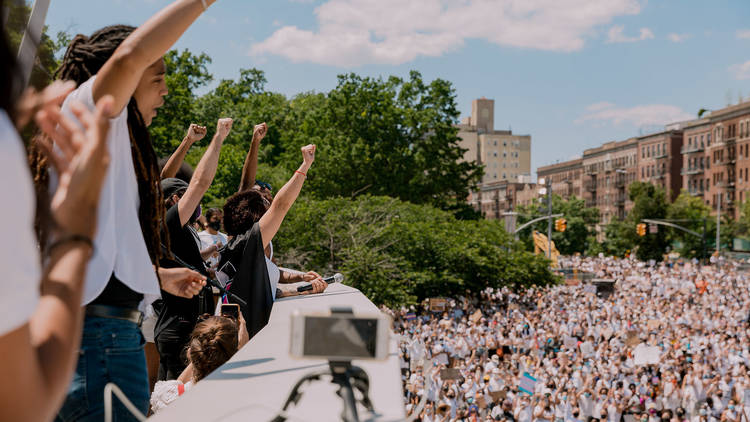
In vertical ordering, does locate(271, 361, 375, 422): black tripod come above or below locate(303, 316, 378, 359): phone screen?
below

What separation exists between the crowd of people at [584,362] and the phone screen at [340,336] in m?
7.00

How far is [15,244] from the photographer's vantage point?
989mm

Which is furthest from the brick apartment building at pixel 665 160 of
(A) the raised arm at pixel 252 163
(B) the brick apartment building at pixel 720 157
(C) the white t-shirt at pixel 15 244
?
(C) the white t-shirt at pixel 15 244

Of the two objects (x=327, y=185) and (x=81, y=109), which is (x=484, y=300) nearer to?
(x=327, y=185)

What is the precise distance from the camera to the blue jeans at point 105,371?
1668 mm

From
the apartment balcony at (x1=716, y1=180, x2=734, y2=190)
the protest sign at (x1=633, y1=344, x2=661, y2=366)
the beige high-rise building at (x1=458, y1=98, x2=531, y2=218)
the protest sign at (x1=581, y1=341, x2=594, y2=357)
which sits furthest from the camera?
the beige high-rise building at (x1=458, y1=98, x2=531, y2=218)

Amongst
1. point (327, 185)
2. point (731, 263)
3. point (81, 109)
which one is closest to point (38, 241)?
point (81, 109)

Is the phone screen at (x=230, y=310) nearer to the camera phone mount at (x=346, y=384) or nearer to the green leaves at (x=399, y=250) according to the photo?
the camera phone mount at (x=346, y=384)

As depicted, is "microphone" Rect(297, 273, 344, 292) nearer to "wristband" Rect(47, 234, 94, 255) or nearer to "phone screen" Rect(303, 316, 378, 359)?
"phone screen" Rect(303, 316, 378, 359)

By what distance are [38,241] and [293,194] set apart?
2129mm

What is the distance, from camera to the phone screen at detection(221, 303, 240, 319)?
3.62 meters

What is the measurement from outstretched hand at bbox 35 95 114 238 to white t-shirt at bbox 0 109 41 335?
0.62ft

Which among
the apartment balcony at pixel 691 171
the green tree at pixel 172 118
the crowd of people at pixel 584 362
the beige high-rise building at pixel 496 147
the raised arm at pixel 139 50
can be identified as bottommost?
the crowd of people at pixel 584 362

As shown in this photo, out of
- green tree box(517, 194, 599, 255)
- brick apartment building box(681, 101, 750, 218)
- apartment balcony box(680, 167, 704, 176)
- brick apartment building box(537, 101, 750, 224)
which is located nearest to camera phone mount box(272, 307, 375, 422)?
brick apartment building box(537, 101, 750, 224)
